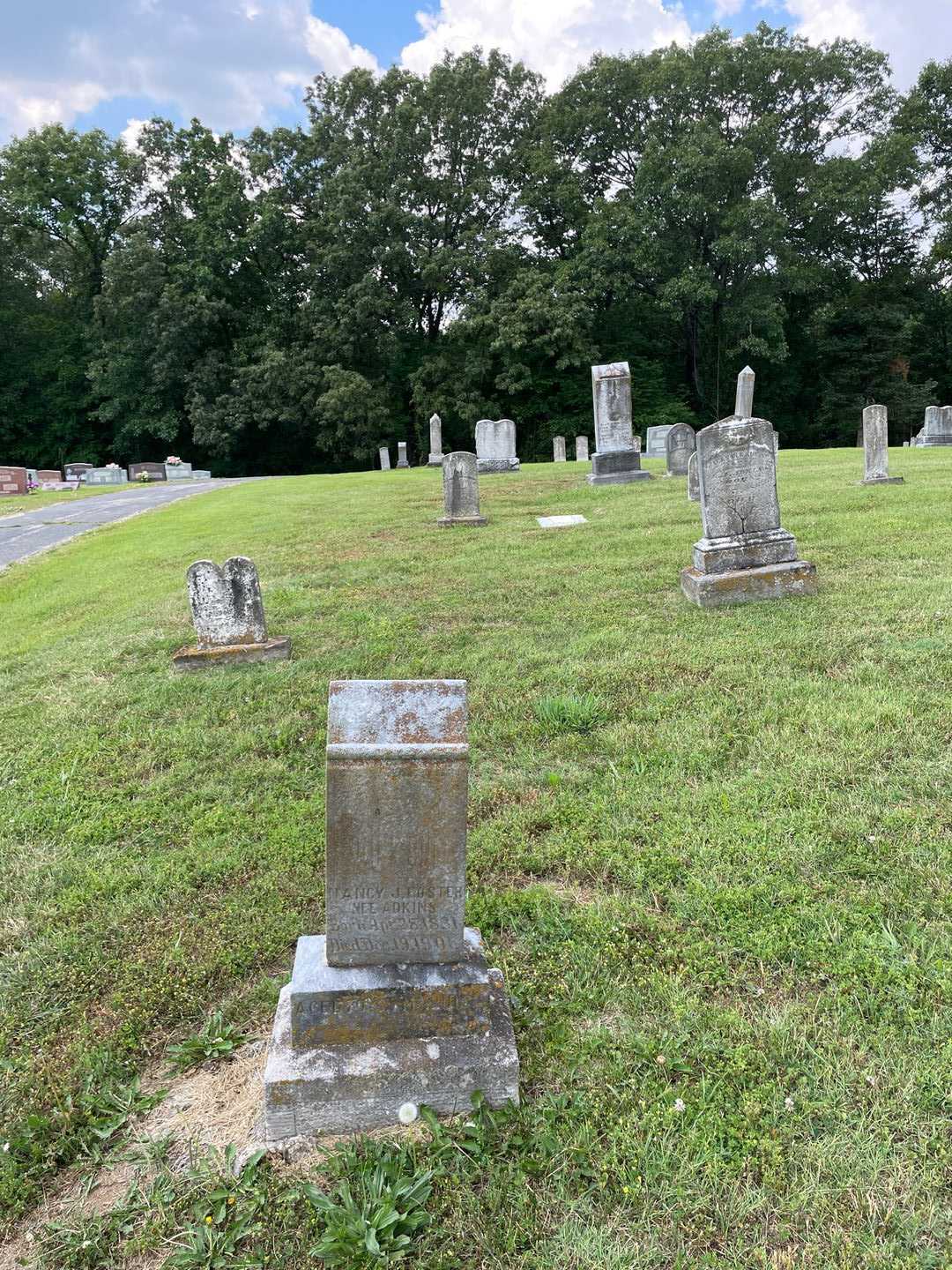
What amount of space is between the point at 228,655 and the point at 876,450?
11.1m

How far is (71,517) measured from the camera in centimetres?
1750

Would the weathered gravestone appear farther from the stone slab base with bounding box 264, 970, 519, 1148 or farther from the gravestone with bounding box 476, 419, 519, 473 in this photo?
the gravestone with bounding box 476, 419, 519, 473

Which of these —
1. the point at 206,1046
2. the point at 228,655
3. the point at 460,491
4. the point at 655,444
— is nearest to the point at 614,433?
the point at 655,444

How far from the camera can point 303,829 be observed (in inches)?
141

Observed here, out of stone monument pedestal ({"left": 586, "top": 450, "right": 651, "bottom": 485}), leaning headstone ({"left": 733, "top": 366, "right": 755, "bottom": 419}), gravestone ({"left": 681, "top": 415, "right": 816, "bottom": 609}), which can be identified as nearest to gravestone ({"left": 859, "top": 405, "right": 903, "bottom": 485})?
stone monument pedestal ({"left": 586, "top": 450, "right": 651, "bottom": 485})

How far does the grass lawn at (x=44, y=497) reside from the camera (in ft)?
66.4

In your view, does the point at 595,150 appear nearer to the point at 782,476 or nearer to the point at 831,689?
the point at 782,476

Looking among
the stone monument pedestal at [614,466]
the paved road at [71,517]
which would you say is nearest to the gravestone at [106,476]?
the paved road at [71,517]

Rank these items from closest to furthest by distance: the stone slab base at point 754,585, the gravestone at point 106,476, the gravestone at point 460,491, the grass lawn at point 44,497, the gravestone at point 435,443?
the stone slab base at point 754,585 → the gravestone at point 460,491 → the grass lawn at point 44,497 → the gravestone at point 435,443 → the gravestone at point 106,476

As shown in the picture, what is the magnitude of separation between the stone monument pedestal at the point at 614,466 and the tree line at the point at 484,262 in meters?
16.3

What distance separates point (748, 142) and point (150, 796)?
114ft

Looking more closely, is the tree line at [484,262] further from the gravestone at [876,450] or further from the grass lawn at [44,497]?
the gravestone at [876,450]

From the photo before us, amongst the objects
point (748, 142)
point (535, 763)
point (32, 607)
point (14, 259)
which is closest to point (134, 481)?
point (14, 259)

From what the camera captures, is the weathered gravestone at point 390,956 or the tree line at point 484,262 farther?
the tree line at point 484,262
